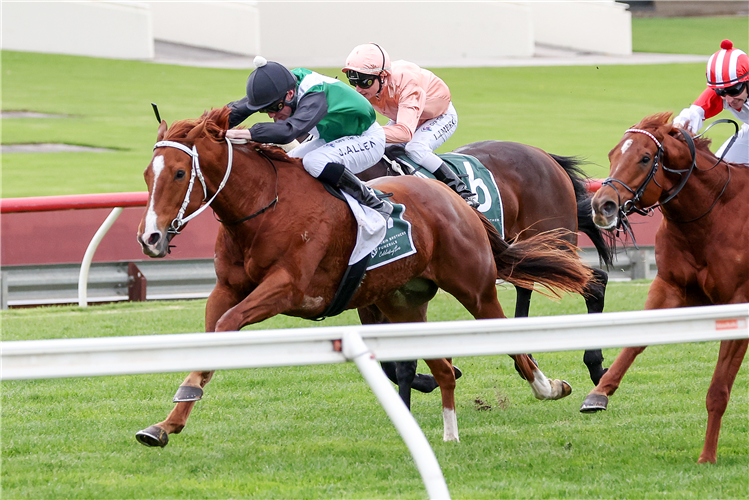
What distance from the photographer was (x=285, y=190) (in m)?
4.54

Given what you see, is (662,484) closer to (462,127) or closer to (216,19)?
(462,127)

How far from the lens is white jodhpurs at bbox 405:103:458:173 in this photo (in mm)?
6039

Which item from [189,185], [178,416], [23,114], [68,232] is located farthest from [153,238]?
[23,114]

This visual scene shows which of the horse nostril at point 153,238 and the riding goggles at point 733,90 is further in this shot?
the riding goggles at point 733,90

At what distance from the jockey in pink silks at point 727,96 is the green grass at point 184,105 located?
9.50 metres

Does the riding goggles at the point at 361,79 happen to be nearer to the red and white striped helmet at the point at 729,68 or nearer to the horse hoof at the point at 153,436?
the red and white striped helmet at the point at 729,68

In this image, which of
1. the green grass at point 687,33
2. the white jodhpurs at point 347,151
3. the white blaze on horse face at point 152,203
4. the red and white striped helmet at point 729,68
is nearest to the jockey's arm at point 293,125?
the white jodhpurs at point 347,151

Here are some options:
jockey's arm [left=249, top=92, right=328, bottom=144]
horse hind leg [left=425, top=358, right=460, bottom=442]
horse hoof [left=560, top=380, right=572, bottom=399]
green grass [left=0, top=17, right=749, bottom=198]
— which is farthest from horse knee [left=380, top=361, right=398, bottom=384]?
green grass [left=0, top=17, right=749, bottom=198]

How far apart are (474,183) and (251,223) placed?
2234 mm

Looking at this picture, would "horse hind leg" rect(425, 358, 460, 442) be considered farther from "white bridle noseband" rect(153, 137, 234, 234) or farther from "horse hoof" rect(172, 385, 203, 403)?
"white bridle noseband" rect(153, 137, 234, 234)

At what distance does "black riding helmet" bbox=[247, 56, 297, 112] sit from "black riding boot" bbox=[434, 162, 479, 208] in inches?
65.4

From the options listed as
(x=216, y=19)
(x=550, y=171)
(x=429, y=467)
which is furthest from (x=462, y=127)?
(x=429, y=467)

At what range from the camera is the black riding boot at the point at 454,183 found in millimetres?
6000

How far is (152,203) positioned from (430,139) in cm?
274
